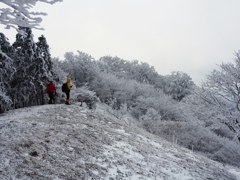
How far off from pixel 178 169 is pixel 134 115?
2817cm

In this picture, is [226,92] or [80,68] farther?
[80,68]

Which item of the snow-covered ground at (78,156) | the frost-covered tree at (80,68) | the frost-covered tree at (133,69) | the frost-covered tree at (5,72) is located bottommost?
the snow-covered ground at (78,156)

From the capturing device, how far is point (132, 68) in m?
65.2

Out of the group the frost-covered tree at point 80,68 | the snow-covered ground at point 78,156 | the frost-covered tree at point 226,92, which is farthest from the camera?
the frost-covered tree at point 80,68

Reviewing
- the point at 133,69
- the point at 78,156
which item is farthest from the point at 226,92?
the point at 133,69

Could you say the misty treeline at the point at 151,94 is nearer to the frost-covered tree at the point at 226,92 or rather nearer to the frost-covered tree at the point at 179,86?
the frost-covered tree at the point at 226,92

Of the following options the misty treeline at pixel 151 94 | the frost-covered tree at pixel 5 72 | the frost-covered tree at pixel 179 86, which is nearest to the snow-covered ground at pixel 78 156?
the misty treeline at pixel 151 94

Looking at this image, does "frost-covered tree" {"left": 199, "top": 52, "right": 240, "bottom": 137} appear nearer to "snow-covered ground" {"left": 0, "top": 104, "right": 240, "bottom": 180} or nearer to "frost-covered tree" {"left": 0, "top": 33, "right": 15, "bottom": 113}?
"snow-covered ground" {"left": 0, "top": 104, "right": 240, "bottom": 180}

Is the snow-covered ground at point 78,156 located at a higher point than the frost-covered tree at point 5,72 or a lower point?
lower

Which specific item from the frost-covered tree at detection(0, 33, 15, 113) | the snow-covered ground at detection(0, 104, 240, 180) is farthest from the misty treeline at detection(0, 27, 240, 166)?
the snow-covered ground at detection(0, 104, 240, 180)

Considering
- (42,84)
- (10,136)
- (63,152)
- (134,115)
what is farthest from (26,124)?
(134,115)

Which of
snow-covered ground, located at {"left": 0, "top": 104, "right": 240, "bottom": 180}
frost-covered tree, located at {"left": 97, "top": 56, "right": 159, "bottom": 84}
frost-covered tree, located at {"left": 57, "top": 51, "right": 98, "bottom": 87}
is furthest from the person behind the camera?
frost-covered tree, located at {"left": 97, "top": 56, "right": 159, "bottom": 84}

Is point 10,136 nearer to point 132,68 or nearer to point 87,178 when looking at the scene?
point 87,178

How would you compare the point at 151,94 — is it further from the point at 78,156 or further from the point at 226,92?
the point at 78,156
